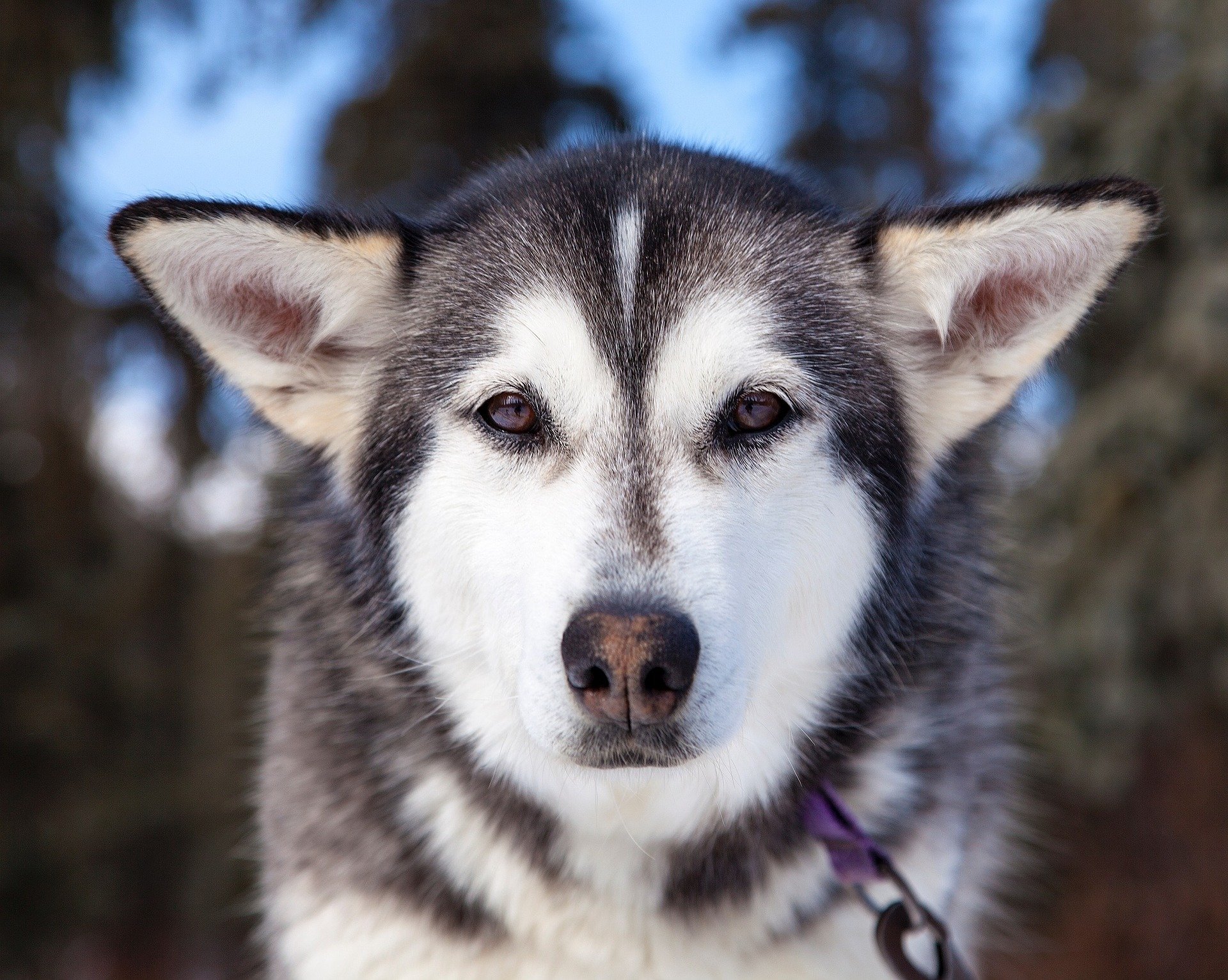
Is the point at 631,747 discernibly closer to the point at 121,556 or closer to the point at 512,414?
the point at 512,414

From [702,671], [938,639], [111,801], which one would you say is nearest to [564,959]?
[702,671]

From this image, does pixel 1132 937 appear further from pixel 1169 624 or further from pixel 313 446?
pixel 313 446

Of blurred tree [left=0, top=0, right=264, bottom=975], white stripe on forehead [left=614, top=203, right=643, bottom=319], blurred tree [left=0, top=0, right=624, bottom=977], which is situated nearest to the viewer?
white stripe on forehead [left=614, top=203, right=643, bottom=319]

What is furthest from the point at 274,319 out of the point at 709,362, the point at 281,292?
the point at 709,362

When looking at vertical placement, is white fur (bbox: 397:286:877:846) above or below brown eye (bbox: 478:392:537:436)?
below

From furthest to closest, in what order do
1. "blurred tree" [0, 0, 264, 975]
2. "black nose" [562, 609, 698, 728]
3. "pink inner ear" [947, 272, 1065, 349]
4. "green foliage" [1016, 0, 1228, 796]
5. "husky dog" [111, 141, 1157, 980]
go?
"blurred tree" [0, 0, 264, 975]
"green foliage" [1016, 0, 1228, 796]
"pink inner ear" [947, 272, 1065, 349]
"husky dog" [111, 141, 1157, 980]
"black nose" [562, 609, 698, 728]

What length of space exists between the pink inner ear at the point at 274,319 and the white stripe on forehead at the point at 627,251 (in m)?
0.66

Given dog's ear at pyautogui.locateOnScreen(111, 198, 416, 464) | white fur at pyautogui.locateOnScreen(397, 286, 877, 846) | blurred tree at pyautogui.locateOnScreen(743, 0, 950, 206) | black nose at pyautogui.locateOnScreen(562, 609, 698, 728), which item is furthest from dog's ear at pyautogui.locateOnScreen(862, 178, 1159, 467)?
blurred tree at pyautogui.locateOnScreen(743, 0, 950, 206)

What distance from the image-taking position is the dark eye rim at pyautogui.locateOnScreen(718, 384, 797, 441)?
2.07m

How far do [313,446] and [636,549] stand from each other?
997 millimetres

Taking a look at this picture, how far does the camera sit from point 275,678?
2875mm

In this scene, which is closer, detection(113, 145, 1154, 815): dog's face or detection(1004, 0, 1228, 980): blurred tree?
detection(113, 145, 1154, 815): dog's face

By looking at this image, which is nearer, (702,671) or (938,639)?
(702,671)

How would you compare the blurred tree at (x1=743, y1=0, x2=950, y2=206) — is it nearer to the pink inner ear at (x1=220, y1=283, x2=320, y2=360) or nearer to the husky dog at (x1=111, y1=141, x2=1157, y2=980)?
the husky dog at (x1=111, y1=141, x2=1157, y2=980)
